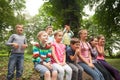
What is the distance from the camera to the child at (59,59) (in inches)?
253

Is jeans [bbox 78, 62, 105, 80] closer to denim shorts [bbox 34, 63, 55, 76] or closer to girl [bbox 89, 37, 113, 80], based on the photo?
girl [bbox 89, 37, 113, 80]

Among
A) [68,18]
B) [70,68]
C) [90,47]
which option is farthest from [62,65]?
[68,18]

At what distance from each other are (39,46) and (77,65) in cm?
121

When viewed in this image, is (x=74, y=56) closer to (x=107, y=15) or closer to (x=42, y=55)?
(x=42, y=55)

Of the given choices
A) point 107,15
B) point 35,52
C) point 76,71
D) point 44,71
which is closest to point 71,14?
point 107,15

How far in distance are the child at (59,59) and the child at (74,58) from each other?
206 mm

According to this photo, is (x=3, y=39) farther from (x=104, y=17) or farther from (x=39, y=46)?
(x=39, y=46)

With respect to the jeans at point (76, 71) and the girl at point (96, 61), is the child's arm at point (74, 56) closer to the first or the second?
the jeans at point (76, 71)

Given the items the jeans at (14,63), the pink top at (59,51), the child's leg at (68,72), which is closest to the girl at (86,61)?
the pink top at (59,51)

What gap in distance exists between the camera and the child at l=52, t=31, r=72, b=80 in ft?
21.1

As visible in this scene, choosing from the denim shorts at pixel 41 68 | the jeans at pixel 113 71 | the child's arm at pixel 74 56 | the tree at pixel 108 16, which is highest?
the tree at pixel 108 16

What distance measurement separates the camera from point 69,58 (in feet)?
23.4

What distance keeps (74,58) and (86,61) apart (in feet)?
1.39

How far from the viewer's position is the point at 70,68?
6.58 meters
